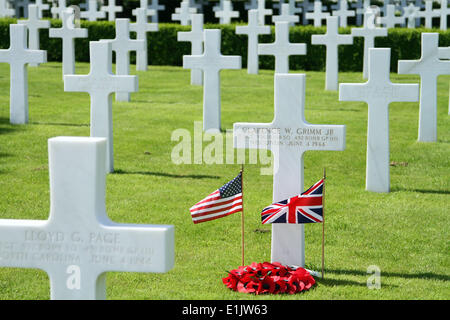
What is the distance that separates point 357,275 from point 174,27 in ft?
64.8

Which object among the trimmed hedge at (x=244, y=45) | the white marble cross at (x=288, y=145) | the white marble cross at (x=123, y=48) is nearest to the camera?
the white marble cross at (x=288, y=145)

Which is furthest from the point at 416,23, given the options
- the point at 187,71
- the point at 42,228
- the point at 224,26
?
the point at 42,228

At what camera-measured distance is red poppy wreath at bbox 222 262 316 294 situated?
6.69 m

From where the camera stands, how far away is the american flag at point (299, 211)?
6.98 m

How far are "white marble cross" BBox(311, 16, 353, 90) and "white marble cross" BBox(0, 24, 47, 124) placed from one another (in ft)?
25.5

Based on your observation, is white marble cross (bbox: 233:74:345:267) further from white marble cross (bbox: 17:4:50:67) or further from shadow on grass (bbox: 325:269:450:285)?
white marble cross (bbox: 17:4:50:67)

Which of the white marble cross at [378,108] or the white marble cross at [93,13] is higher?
the white marble cross at [93,13]

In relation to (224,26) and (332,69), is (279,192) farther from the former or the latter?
(224,26)

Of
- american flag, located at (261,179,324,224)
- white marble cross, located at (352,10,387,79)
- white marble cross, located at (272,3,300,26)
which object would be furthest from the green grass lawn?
white marble cross, located at (272,3,300,26)

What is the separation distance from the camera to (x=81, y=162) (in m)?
4.64

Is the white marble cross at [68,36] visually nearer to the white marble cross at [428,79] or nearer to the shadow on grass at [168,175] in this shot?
the white marble cross at [428,79]

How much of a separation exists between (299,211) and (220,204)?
0.67 metres

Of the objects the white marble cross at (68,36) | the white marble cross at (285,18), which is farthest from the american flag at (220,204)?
the white marble cross at (285,18)

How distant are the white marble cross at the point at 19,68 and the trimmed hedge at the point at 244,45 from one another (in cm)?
1172
